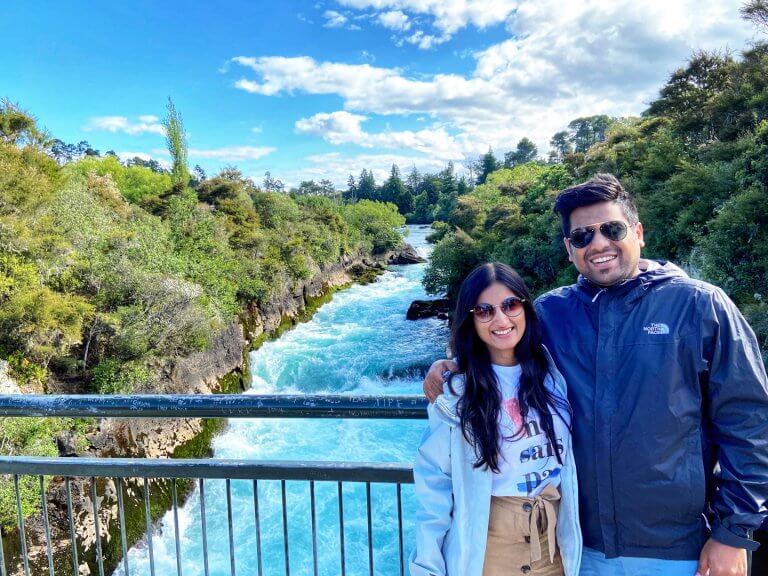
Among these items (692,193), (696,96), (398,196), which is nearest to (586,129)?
(398,196)

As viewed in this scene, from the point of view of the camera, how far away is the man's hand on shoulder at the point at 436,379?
1689 mm

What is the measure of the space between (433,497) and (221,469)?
1.02 metres

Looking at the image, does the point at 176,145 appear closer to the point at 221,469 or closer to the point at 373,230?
the point at 373,230

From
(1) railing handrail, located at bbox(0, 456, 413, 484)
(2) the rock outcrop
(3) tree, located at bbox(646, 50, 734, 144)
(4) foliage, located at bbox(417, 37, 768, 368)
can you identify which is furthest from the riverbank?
(3) tree, located at bbox(646, 50, 734, 144)

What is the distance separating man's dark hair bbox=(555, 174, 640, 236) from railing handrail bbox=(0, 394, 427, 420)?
89 cm

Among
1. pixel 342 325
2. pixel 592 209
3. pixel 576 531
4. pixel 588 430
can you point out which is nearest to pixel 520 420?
pixel 588 430

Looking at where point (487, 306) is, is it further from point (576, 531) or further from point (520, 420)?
point (576, 531)

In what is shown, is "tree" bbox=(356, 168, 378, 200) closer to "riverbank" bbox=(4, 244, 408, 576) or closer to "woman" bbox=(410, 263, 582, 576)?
"riverbank" bbox=(4, 244, 408, 576)

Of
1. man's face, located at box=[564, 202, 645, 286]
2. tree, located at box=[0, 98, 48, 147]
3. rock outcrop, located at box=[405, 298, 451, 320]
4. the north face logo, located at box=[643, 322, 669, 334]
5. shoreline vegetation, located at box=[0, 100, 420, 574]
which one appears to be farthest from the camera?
rock outcrop, located at box=[405, 298, 451, 320]

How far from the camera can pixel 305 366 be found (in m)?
19.1

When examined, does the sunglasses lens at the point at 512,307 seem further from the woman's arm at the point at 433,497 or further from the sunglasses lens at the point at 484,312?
the woman's arm at the point at 433,497

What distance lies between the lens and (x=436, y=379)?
171cm

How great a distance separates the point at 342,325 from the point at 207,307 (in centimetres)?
996

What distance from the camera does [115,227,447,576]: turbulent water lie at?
9633mm
